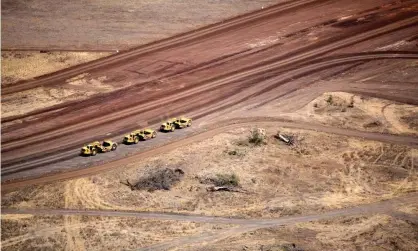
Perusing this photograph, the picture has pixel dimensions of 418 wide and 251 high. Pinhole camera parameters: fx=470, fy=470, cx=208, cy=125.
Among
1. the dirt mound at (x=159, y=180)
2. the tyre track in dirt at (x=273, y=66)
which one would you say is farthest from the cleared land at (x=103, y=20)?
the dirt mound at (x=159, y=180)

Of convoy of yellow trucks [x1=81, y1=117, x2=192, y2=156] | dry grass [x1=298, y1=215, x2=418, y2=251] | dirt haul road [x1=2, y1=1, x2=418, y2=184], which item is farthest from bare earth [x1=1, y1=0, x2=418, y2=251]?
convoy of yellow trucks [x1=81, y1=117, x2=192, y2=156]

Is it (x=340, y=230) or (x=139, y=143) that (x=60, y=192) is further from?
(x=340, y=230)

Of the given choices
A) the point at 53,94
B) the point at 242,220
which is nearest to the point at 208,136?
the point at 242,220

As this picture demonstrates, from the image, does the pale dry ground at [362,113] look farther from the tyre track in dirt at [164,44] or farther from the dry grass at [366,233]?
the tyre track in dirt at [164,44]

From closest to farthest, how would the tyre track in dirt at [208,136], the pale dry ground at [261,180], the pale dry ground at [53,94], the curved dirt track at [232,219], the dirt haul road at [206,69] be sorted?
the curved dirt track at [232,219]
the pale dry ground at [261,180]
the tyre track in dirt at [208,136]
the dirt haul road at [206,69]
the pale dry ground at [53,94]

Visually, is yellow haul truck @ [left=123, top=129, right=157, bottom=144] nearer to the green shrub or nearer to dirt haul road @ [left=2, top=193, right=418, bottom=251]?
the green shrub

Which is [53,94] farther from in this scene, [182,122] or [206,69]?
[206,69]
